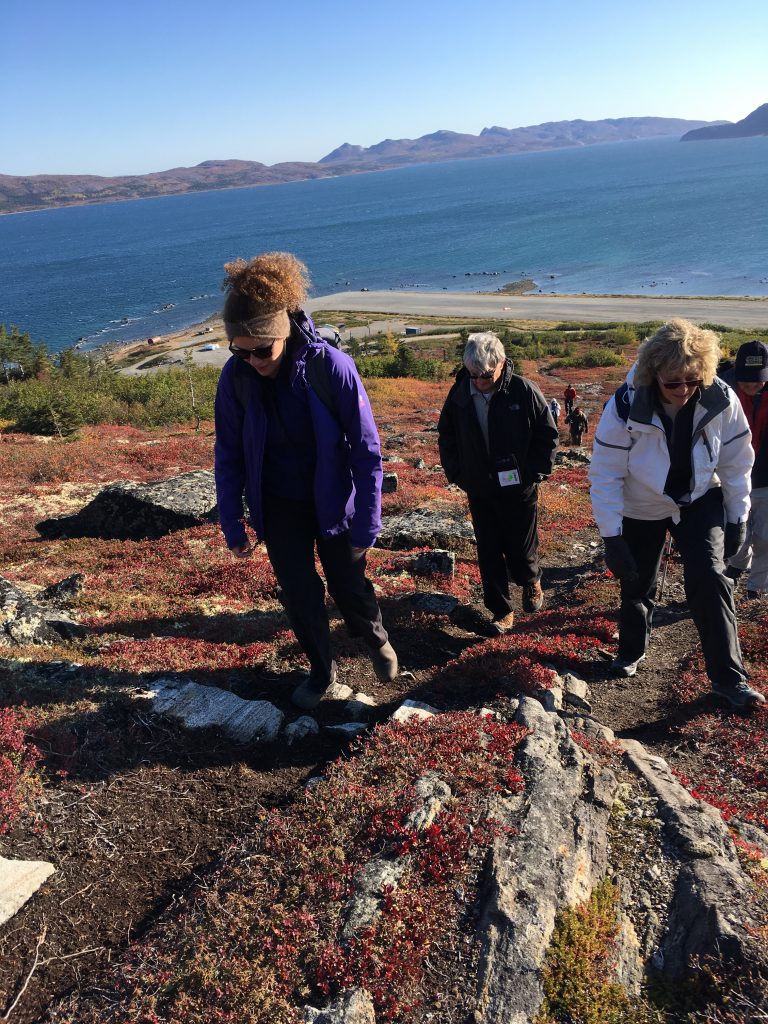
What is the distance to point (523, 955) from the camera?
2.91 metres

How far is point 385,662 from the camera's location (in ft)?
17.9

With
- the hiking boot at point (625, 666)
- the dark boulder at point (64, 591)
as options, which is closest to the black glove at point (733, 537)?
the hiking boot at point (625, 666)

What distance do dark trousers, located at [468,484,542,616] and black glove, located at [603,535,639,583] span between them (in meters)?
1.36

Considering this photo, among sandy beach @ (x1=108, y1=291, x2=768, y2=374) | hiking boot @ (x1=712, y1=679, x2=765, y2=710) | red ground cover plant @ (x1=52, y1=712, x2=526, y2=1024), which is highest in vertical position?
red ground cover plant @ (x1=52, y1=712, x2=526, y2=1024)

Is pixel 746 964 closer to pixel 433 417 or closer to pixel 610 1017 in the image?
pixel 610 1017

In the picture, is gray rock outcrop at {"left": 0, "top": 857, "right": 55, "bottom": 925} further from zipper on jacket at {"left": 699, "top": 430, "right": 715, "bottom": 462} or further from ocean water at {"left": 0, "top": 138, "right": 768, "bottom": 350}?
ocean water at {"left": 0, "top": 138, "right": 768, "bottom": 350}

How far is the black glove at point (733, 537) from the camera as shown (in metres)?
4.95

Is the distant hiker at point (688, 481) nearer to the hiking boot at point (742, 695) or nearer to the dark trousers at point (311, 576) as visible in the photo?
the hiking boot at point (742, 695)

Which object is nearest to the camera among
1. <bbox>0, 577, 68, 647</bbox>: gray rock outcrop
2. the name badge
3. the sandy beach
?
the name badge

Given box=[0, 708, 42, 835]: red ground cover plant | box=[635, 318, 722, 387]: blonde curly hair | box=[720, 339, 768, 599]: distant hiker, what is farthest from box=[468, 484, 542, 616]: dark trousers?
box=[0, 708, 42, 835]: red ground cover plant

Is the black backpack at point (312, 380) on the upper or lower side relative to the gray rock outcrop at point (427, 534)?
upper

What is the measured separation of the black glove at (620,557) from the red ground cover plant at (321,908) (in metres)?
1.80

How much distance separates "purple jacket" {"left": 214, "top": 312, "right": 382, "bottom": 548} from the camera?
4254 millimetres

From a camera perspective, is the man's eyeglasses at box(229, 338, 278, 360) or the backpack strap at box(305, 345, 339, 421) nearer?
Answer: the man's eyeglasses at box(229, 338, 278, 360)
